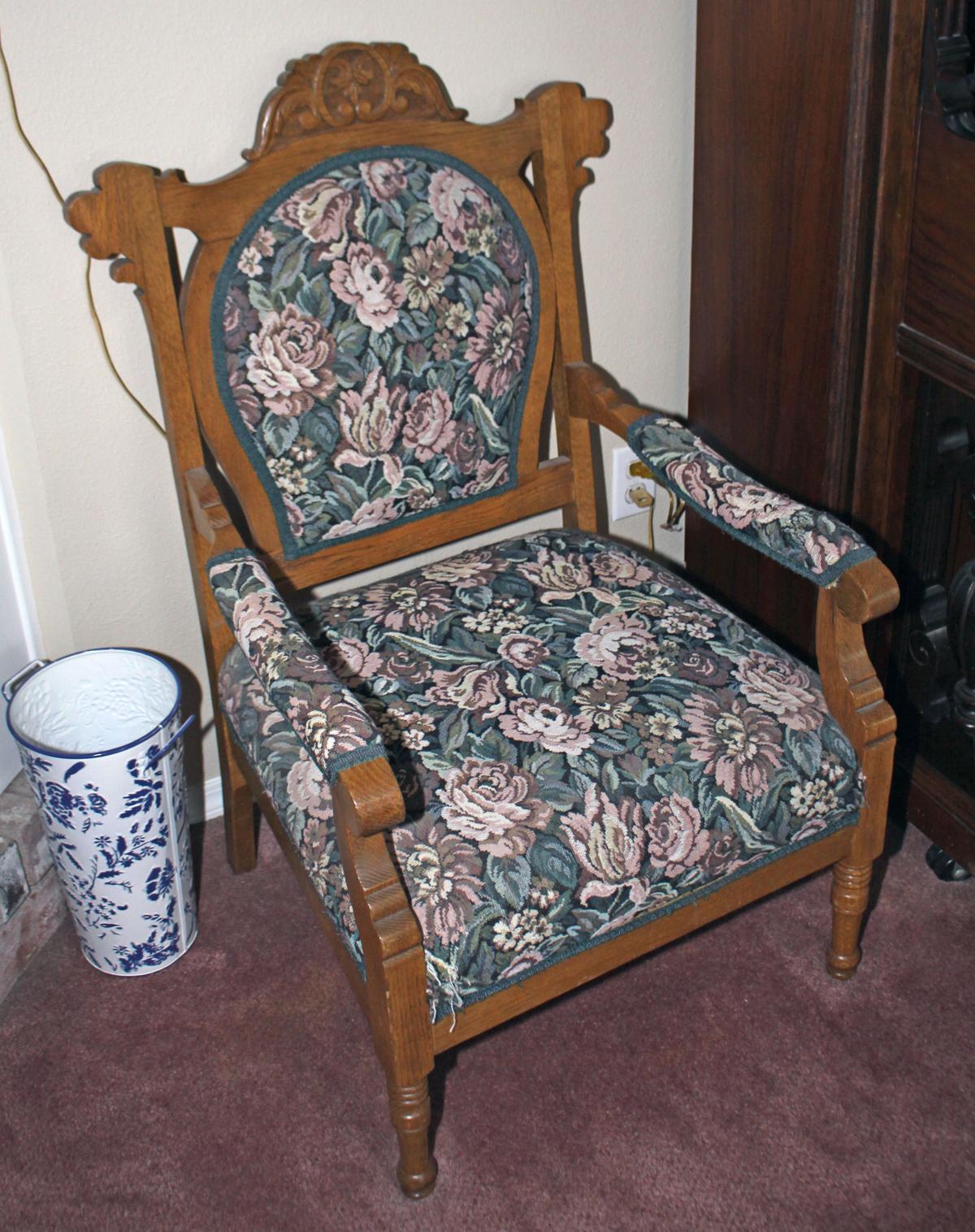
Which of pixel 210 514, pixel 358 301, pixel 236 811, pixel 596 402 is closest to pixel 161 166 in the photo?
pixel 358 301

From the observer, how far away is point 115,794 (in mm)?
1538

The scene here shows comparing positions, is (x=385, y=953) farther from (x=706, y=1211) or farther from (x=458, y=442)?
(x=458, y=442)

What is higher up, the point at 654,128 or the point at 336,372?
the point at 654,128

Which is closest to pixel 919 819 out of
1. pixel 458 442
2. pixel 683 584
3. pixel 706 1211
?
pixel 683 584

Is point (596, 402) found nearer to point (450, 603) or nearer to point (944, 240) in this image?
point (450, 603)

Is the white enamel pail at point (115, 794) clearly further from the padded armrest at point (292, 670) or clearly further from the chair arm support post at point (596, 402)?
Result: the chair arm support post at point (596, 402)

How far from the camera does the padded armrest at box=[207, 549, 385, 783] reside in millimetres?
1168

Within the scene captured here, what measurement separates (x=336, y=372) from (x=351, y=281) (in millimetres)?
105

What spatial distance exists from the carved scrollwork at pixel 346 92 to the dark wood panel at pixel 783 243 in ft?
1.32

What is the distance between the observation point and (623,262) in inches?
72.5

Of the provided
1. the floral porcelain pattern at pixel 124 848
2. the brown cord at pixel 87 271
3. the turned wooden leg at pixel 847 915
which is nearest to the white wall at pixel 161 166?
the brown cord at pixel 87 271

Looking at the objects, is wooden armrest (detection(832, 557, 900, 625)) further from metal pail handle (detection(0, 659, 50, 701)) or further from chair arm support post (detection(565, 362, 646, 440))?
metal pail handle (detection(0, 659, 50, 701))

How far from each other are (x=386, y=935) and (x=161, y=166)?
3.06ft

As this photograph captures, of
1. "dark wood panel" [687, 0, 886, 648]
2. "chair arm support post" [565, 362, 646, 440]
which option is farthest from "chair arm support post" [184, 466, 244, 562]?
"dark wood panel" [687, 0, 886, 648]
